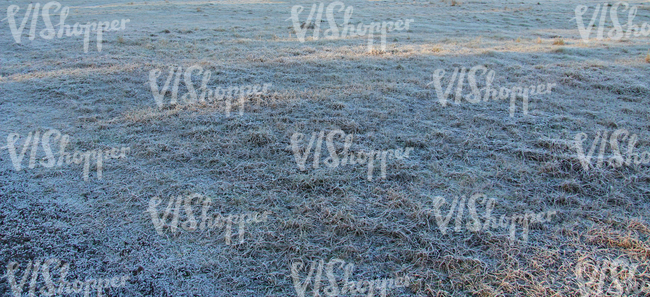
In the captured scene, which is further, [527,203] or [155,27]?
[155,27]

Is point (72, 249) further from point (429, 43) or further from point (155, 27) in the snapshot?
point (155, 27)

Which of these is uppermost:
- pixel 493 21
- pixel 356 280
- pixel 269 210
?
A: pixel 493 21

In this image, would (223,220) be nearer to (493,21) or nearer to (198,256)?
(198,256)

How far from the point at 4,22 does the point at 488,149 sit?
17.0 metres

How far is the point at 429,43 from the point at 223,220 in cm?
878

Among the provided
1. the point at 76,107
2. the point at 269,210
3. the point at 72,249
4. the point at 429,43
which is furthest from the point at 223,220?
the point at 429,43

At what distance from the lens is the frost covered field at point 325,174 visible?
2977 mm

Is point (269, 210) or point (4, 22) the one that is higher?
point (4, 22)

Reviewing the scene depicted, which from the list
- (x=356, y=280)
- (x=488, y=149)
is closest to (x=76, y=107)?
(x=356, y=280)

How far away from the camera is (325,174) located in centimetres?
423

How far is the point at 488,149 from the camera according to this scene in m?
4.70

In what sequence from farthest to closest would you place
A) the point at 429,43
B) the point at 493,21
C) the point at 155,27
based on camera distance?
1. the point at 493,21
2. the point at 155,27
3. the point at 429,43

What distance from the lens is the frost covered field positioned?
9.77 feet

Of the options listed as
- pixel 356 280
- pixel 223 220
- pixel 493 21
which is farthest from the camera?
pixel 493 21
